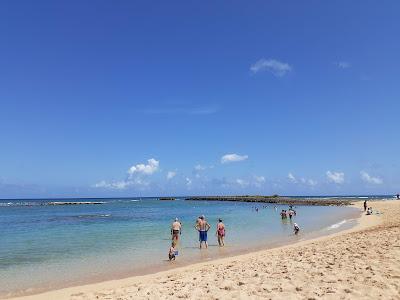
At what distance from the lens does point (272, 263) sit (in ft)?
40.6

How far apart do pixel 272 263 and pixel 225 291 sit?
3730mm

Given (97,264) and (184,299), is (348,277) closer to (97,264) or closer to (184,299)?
(184,299)

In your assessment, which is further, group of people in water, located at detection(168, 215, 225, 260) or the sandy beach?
group of people in water, located at detection(168, 215, 225, 260)

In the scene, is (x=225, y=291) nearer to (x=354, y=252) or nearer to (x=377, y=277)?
(x=377, y=277)

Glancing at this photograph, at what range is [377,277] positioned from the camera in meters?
8.98

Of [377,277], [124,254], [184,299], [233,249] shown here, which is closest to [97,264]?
[124,254]

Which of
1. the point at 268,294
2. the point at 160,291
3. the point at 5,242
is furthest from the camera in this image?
the point at 5,242

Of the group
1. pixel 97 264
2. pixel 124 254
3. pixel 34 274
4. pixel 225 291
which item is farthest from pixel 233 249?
pixel 225 291

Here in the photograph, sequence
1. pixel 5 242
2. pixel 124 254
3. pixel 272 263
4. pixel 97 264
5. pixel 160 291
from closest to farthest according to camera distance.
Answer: pixel 160 291 < pixel 272 263 < pixel 97 264 < pixel 124 254 < pixel 5 242

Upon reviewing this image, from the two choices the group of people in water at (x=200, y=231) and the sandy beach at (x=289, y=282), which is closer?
the sandy beach at (x=289, y=282)

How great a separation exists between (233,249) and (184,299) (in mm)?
11176

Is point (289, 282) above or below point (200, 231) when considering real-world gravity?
below

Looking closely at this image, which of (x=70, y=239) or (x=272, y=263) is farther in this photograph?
(x=70, y=239)

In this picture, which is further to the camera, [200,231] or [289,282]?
[200,231]
